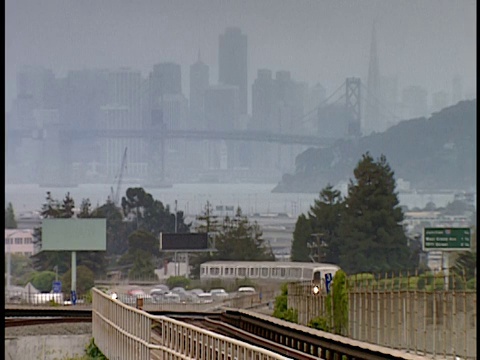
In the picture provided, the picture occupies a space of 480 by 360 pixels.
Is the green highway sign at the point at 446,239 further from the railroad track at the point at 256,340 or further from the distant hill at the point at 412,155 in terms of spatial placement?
the distant hill at the point at 412,155

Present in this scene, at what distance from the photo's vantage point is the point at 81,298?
87.6 feet

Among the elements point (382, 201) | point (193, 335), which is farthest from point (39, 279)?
point (193, 335)

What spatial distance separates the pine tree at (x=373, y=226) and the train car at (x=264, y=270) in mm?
2490

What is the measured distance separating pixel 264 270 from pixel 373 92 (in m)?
8.91

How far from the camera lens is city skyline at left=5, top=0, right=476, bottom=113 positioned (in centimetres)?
3522

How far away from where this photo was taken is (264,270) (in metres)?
29.2

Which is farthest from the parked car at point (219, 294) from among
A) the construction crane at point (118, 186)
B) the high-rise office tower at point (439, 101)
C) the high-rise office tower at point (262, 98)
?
the high-rise office tower at point (439, 101)

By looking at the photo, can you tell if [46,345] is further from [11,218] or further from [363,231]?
[11,218]

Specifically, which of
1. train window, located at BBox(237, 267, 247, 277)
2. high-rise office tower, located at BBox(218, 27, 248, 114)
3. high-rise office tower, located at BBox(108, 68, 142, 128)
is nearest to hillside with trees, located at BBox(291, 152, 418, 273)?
train window, located at BBox(237, 267, 247, 277)

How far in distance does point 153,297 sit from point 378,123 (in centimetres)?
1400

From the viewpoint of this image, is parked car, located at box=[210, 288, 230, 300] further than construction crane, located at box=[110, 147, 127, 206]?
No

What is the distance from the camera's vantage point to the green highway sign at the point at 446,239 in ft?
67.7

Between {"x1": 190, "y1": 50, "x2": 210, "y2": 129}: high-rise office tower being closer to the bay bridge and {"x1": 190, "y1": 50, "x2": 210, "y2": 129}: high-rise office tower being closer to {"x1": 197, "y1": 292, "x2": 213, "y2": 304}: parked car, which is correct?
the bay bridge

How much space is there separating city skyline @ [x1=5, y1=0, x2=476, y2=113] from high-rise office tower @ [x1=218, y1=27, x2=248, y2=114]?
0.24 metres
